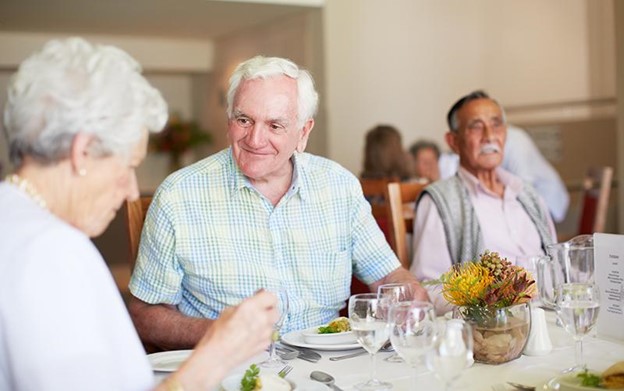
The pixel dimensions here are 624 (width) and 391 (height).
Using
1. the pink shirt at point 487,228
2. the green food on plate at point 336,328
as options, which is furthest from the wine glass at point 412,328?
the pink shirt at point 487,228

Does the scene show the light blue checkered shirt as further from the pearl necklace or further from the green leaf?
the pearl necklace

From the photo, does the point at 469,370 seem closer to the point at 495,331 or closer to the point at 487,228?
the point at 495,331

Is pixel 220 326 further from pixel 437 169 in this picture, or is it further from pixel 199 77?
pixel 199 77

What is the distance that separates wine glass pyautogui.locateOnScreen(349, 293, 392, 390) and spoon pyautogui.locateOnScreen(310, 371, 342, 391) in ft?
0.15

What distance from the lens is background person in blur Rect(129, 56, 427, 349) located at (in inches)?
83.9

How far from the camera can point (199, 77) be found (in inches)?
364

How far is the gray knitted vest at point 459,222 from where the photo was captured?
9.02 feet

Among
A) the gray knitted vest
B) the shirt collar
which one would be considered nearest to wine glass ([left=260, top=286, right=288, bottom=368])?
the gray knitted vest

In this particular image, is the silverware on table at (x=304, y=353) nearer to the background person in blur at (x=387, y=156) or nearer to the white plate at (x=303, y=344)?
the white plate at (x=303, y=344)

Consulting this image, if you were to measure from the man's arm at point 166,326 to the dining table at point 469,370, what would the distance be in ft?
0.99

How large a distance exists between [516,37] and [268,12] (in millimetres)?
2099

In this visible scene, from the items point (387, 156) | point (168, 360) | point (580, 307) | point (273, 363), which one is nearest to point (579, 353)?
point (580, 307)

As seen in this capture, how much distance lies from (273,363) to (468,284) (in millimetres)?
428

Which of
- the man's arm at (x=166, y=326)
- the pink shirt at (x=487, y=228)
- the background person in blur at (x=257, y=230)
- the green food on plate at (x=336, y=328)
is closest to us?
the green food on plate at (x=336, y=328)
